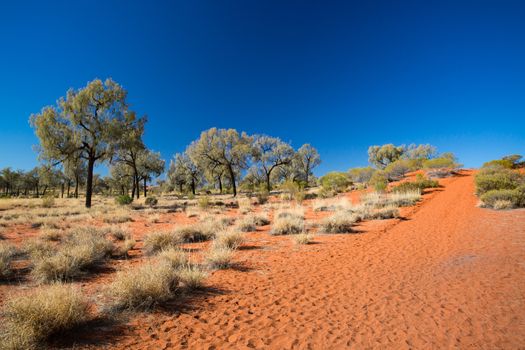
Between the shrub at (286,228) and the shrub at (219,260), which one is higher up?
the shrub at (286,228)

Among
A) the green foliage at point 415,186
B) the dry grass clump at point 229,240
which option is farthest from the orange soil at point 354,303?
the green foliage at point 415,186

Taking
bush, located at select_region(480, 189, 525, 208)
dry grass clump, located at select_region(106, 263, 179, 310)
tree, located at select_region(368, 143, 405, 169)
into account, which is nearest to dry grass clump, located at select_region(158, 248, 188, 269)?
dry grass clump, located at select_region(106, 263, 179, 310)

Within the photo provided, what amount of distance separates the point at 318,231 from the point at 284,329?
8043 mm

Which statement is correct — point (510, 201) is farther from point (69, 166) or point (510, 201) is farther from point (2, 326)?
point (69, 166)

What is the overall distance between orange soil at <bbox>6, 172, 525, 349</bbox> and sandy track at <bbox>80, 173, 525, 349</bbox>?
0.02 metres

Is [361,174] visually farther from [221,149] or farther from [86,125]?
[86,125]

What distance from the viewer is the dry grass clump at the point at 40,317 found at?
11.0 ft

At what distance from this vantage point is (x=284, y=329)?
4070mm

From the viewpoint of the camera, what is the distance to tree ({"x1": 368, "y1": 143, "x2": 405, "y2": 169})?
224ft

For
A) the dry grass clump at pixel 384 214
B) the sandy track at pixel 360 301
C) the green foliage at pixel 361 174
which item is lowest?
the sandy track at pixel 360 301

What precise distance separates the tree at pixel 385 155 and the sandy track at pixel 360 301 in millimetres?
64696

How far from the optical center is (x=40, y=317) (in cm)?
363

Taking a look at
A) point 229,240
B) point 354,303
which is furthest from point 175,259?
point 354,303

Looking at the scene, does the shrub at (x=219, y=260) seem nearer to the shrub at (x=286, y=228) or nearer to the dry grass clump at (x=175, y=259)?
the dry grass clump at (x=175, y=259)
